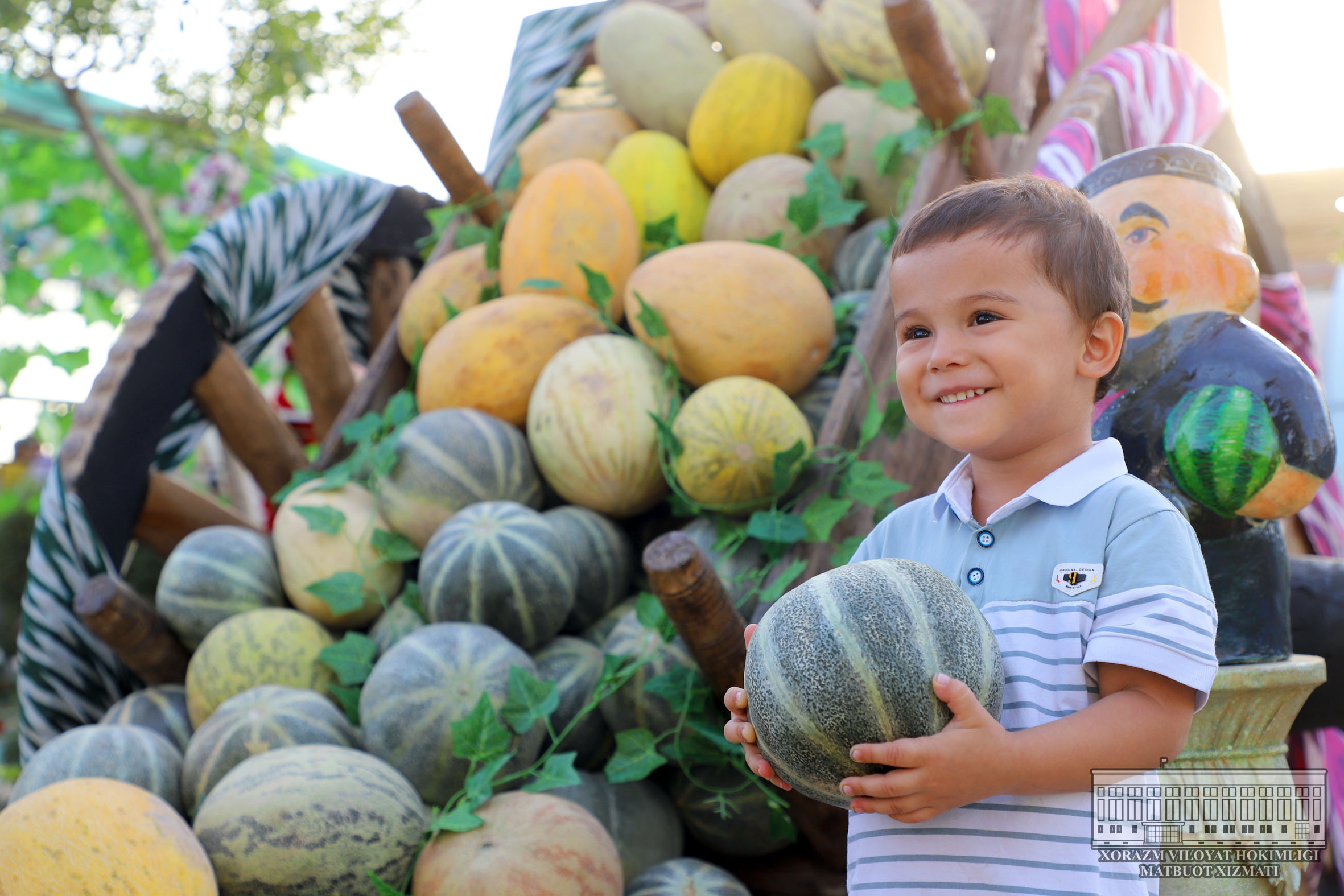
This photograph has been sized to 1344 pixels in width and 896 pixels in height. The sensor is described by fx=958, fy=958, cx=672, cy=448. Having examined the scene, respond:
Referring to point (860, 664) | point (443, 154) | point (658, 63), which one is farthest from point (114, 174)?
point (860, 664)

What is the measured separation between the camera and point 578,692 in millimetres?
2109

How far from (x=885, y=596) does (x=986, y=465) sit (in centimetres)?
30

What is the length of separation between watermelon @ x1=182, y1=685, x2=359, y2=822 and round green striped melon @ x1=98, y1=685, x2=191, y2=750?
1.12 feet

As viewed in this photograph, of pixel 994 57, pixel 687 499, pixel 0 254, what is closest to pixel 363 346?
pixel 687 499

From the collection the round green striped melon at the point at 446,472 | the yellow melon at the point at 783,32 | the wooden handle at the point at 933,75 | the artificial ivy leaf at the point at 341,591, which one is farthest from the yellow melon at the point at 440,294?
the wooden handle at the point at 933,75

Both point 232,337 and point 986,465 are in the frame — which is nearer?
Answer: point 986,465

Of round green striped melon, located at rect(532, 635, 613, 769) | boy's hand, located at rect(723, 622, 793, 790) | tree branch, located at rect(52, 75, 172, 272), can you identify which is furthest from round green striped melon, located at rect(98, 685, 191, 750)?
tree branch, located at rect(52, 75, 172, 272)

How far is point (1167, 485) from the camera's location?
153cm

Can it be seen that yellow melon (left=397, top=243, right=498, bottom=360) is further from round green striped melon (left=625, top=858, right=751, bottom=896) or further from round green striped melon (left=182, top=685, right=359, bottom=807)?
round green striped melon (left=625, top=858, right=751, bottom=896)

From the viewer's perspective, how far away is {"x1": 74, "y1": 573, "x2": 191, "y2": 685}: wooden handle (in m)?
2.26

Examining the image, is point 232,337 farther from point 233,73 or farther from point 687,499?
point 233,73

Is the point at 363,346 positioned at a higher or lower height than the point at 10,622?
higher

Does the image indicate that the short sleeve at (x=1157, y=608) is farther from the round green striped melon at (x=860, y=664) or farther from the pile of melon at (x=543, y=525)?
the pile of melon at (x=543, y=525)

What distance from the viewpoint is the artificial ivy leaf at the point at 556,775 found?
5.97ft
